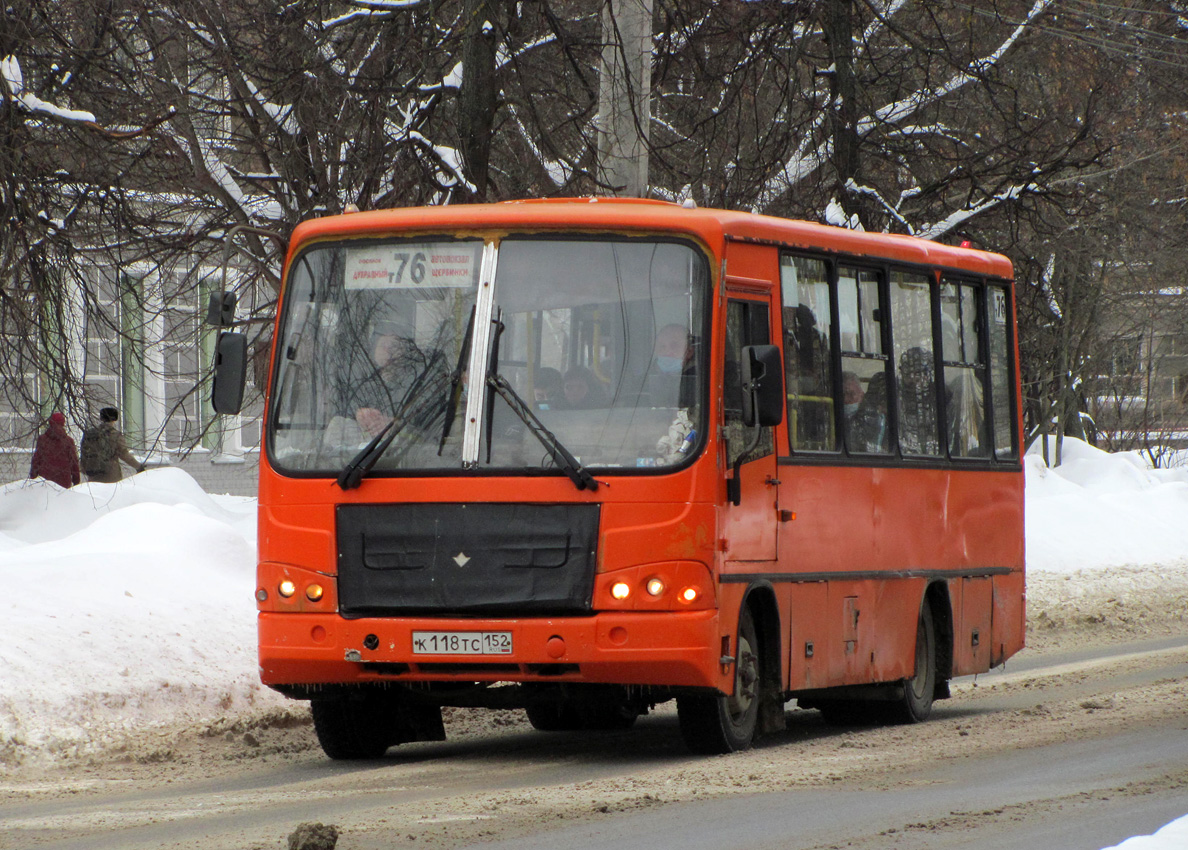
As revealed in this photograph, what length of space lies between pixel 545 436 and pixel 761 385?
3.39ft

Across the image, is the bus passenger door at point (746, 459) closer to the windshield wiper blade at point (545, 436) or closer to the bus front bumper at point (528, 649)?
the bus front bumper at point (528, 649)

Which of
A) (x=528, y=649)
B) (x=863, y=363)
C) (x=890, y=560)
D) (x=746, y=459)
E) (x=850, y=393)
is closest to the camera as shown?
(x=528, y=649)

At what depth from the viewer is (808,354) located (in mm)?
10531

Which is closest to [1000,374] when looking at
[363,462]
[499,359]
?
[499,359]

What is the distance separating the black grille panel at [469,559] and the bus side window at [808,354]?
1.77 metres

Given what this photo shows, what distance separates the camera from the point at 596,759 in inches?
383

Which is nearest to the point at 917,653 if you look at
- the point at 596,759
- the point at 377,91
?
the point at 596,759

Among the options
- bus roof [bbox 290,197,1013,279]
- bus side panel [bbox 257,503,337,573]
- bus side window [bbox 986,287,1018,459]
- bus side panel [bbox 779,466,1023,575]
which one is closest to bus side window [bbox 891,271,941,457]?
bus side panel [bbox 779,466,1023,575]

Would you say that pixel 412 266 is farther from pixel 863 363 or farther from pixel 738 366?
pixel 863 363

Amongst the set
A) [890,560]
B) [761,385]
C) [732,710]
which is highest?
[761,385]

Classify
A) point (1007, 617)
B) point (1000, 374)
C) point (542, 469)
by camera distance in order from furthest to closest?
point (1007, 617), point (1000, 374), point (542, 469)

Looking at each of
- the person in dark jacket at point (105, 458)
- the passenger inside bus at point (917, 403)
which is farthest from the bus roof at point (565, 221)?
the person in dark jacket at point (105, 458)

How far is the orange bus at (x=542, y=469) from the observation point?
9.02 m

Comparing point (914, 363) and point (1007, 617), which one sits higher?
point (914, 363)
